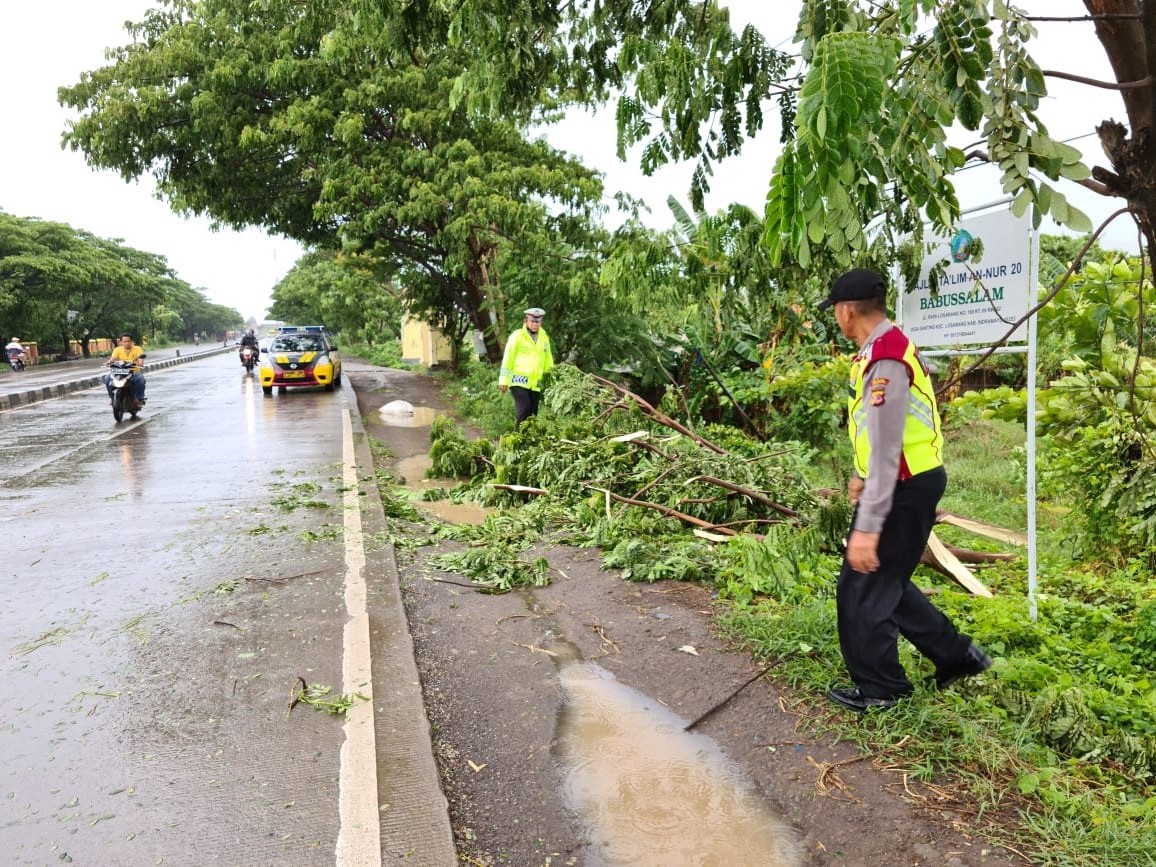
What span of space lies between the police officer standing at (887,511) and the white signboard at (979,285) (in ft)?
4.61

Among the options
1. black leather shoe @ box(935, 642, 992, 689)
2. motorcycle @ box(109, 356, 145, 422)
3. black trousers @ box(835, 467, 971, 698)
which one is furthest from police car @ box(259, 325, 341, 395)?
black leather shoe @ box(935, 642, 992, 689)

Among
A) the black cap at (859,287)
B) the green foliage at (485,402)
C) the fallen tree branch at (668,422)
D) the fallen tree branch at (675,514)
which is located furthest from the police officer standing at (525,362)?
the black cap at (859,287)

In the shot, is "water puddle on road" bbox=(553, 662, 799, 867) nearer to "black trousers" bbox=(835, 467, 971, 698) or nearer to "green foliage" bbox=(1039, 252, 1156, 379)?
"black trousers" bbox=(835, 467, 971, 698)

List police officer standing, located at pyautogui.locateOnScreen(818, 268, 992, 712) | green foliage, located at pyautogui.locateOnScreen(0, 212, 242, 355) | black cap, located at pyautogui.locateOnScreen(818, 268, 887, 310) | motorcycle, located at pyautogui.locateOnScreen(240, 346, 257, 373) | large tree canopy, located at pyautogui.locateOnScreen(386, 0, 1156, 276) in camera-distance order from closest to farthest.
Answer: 1. large tree canopy, located at pyautogui.locateOnScreen(386, 0, 1156, 276)
2. police officer standing, located at pyautogui.locateOnScreen(818, 268, 992, 712)
3. black cap, located at pyautogui.locateOnScreen(818, 268, 887, 310)
4. motorcycle, located at pyautogui.locateOnScreen(240, 346, 257, 373)
5. green foliage, located at pyautogui.locateOnScreen(0, 212, 242, 355)

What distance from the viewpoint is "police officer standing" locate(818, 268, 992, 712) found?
10.0ft

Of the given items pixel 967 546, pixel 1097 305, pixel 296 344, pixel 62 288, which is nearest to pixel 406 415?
pixel 296 344

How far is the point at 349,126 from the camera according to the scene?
15094mm

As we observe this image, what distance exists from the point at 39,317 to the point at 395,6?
4691 cm

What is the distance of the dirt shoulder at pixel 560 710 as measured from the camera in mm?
2660

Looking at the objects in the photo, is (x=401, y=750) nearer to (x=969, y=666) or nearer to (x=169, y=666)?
(x=169, y=666)

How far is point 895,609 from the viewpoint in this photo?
10.6 ft

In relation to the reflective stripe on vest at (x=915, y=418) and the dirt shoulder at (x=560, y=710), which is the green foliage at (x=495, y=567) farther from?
the reflective stripe on vest at (x=915, y=418)

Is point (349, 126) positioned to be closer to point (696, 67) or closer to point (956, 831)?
point (696, 67)

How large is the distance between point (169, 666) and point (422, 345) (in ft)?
126
